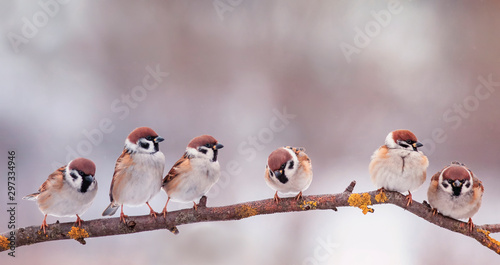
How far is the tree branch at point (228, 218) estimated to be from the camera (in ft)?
4.51

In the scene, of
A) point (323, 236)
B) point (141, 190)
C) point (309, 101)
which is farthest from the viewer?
point (309, 101)

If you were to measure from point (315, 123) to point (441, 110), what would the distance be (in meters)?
0.61

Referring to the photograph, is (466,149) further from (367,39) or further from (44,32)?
(44,32)

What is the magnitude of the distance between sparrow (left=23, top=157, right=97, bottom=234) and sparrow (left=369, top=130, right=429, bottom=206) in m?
0.88

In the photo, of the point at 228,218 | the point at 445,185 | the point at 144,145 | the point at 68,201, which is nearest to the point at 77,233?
the point at 68,201

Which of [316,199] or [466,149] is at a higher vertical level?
[466,149]

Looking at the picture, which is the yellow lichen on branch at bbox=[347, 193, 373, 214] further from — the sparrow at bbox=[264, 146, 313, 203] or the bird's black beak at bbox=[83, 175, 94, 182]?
the bird's black beak at bbox=[83, 175, 94, 182]

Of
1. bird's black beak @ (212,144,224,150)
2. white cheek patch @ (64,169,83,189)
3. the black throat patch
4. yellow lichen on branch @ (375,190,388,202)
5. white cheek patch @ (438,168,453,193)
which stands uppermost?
white cheek patch @ (438,168,453,193)

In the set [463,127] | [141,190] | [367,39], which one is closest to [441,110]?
[463,127]

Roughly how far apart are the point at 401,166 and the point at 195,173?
0.64 meters

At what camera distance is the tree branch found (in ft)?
4.51

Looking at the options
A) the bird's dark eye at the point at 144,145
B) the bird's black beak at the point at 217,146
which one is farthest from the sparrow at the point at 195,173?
the bird's dark eye at the point at 144,145

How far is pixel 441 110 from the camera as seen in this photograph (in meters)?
2.18

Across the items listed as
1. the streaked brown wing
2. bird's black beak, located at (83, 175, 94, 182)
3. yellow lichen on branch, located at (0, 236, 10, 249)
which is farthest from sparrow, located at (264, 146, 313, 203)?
yellow lichen on branch, located at (0, 236, 10, 249)
